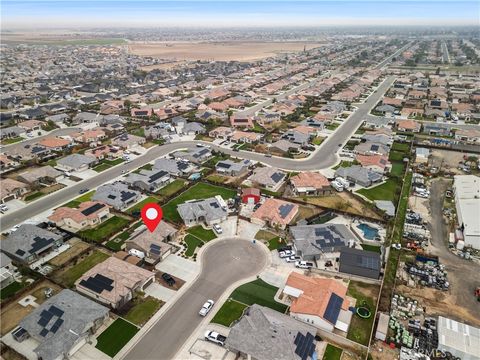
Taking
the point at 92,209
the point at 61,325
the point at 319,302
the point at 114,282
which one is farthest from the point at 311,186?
the point at 61,325

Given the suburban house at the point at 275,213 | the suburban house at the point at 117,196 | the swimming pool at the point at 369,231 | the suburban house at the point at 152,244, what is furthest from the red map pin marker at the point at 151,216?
the swimming pool at the point at 369,231

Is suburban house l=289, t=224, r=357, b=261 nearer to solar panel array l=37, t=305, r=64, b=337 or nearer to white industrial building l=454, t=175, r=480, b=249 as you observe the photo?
white industrial building l=454, t=175, r=480, b=249

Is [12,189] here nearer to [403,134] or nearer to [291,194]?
[291,194]

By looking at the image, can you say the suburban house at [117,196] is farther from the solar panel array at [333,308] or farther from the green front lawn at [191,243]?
the solar panel array at [333,308]

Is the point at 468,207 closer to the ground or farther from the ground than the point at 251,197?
farther from the ground

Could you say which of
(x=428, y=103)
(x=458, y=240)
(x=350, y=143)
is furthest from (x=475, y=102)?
(x=458, y=240)

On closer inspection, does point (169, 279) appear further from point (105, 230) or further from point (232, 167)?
point (232, 167)
